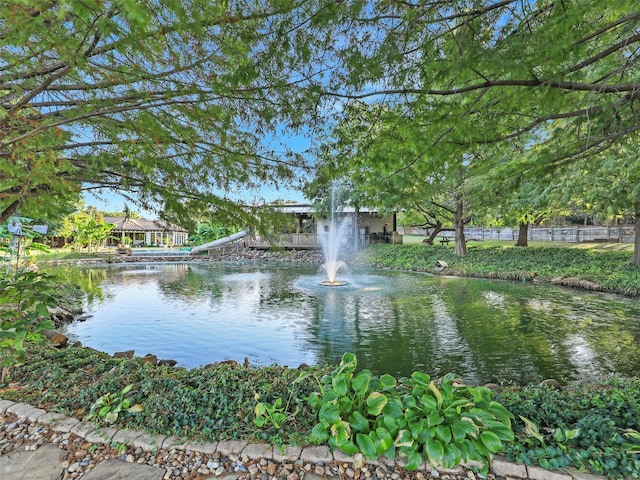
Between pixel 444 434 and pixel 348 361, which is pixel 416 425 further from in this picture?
pixel 348 361

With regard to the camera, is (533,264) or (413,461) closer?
(413,461)

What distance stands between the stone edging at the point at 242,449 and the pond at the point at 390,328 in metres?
2.53

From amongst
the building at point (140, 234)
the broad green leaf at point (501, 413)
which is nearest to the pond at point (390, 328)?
the broad green leaf at point (501, 413)

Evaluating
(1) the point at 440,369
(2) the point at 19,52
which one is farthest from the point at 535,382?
(2) the point at 19,52

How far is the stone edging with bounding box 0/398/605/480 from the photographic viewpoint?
207cm

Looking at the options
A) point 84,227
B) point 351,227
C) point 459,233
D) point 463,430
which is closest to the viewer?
point 463,430

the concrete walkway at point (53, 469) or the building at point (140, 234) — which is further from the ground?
the building at point (140, 234)

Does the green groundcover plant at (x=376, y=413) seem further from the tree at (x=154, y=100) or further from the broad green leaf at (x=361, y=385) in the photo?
the tree at (x=154, y=100)

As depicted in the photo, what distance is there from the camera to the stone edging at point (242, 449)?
2070 millimetres

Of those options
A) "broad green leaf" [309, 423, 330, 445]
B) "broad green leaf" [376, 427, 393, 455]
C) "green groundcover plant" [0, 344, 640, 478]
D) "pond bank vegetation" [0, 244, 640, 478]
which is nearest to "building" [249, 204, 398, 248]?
"pond bank vegetation" [0, 244, 640, 478]

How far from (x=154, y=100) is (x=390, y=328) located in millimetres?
5898

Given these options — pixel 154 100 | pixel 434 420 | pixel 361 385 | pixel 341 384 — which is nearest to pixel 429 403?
pixel 434 420

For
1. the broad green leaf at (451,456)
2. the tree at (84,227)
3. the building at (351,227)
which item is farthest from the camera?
the tree at (84,227)

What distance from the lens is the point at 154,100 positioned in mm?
2584
